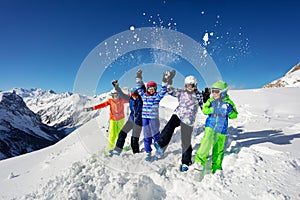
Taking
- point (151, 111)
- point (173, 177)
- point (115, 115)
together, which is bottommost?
point (173, 177)

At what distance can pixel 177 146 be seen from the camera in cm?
650

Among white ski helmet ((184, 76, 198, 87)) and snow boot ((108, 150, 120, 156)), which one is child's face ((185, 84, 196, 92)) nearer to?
white ski helmet ((184, 76, 198, 87))

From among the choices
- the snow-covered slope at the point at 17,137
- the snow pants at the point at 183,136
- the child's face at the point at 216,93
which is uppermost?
the child's face at the point at 216,93

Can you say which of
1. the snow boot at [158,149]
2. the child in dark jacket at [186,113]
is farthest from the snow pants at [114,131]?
the child in dark jacket at [186,113]

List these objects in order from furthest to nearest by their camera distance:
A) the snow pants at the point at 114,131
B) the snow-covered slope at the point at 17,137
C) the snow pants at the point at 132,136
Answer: the snow-covered slope at the point at 17,137, the snow pants at the point at 114,131, the snow pants at the point at 132,136

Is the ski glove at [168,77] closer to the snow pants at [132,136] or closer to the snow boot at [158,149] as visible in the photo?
the snow pants at [132,136]

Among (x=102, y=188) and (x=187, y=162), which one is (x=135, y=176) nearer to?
(x=102, y=188)

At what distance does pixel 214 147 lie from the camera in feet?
14.9

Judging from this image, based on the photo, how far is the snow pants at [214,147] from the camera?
4.38 m

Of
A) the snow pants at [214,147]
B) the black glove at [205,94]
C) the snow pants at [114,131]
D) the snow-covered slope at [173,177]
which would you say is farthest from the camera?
the snow pants at [114,131]

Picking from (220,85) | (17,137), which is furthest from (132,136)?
(17,137)

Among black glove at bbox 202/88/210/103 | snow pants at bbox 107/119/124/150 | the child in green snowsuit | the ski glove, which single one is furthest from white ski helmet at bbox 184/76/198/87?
snow pants at bbox 107/119/124/150

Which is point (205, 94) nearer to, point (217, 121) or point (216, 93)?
point (216, 93)

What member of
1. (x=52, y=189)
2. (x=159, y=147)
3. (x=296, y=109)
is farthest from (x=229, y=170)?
(x=296, y=109)
